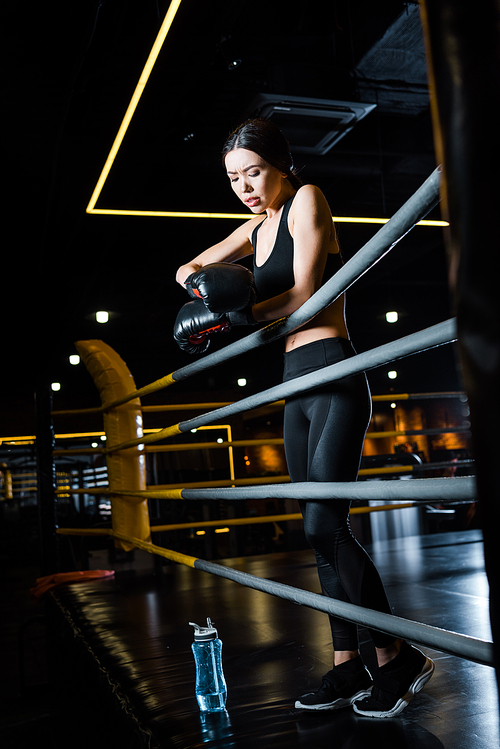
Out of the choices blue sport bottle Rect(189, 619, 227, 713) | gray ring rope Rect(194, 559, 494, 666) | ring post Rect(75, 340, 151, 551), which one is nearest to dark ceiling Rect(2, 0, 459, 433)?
ring post Rect(75, 340, 151, 551)

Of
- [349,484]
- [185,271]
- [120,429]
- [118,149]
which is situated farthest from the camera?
[118,149]

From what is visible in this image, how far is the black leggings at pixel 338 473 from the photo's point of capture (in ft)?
3.74

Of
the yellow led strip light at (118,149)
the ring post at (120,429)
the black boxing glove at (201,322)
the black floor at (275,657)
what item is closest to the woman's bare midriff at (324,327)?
the black boxing glove at (201,322)

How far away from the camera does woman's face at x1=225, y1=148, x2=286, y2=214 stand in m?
1.30

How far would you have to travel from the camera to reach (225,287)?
3.82 ft

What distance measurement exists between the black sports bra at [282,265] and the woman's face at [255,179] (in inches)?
2.6

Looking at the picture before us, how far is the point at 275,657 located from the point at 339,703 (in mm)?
436

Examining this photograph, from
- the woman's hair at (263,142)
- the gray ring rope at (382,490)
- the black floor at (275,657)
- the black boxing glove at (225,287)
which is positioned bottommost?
the black floor at (275,657)

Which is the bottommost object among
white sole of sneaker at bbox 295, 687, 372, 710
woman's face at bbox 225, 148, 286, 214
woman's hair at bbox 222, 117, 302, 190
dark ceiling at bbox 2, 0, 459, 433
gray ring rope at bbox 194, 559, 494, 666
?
white sole of sneaker at bbox 295, 687, 372, 710

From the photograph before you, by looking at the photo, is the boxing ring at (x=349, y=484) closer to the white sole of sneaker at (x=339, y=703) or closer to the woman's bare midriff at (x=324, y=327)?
the woman's bare midriff at (x=324, y=327)

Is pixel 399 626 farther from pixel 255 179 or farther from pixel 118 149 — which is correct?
pixel 118 149

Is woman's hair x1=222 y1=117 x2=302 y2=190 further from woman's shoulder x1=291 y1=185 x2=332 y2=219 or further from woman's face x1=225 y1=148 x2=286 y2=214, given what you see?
woman's shoulder x1=291 y1=185 x2=332 y2=219

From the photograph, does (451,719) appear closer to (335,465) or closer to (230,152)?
(335,465)

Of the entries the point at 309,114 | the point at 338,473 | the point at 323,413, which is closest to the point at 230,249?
the point at 323,413
